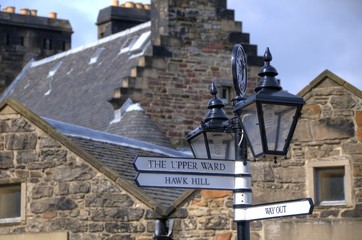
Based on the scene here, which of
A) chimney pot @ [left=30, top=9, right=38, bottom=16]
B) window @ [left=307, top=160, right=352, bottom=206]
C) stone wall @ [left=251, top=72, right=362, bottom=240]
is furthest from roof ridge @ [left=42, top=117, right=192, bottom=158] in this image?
chimney pot @ [left=30, top=9, right=38, bottom=16]

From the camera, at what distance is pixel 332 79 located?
18703mm

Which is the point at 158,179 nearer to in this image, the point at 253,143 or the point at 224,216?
the point at 253,143

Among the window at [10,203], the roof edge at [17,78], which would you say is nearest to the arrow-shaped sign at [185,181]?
the window at [10,203]

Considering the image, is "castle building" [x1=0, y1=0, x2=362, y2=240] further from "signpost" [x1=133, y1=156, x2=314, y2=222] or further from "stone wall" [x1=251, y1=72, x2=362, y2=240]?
"signpost" [x1=133, y1=156, x2=314, y2=222]

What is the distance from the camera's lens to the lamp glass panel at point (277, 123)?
12039mm

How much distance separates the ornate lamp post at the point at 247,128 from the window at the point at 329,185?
524 centimetres

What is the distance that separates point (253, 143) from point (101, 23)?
4012 centimetres

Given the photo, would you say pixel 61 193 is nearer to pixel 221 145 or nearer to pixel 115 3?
pixel 221 145

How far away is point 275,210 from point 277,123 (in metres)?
0.78

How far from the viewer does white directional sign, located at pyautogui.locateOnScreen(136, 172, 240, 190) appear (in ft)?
40.4

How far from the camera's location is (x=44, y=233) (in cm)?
2005

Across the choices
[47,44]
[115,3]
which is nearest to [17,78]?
[47,44]

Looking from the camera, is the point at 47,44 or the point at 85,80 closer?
the point at 85,80

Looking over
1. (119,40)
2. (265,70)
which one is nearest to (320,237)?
(265,70)
